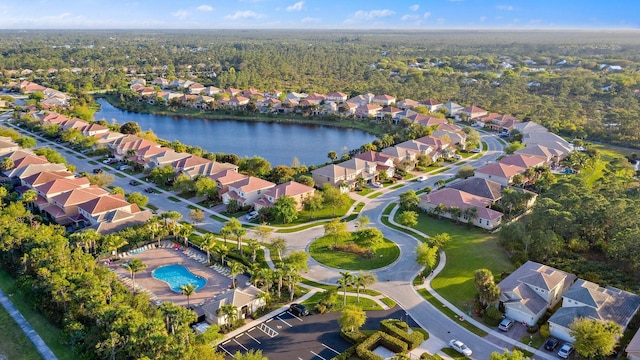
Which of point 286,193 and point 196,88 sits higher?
point 196,88

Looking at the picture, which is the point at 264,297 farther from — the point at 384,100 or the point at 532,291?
the point at 384,100

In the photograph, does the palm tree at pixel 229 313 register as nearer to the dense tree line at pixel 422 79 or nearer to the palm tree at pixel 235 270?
the palm tree at pixel 235 270

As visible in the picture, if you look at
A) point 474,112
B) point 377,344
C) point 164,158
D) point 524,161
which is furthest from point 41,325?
point 474,112

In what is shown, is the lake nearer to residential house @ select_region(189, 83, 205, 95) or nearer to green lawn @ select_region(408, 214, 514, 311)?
residential house @ select_region(189, 83, 205, 95)

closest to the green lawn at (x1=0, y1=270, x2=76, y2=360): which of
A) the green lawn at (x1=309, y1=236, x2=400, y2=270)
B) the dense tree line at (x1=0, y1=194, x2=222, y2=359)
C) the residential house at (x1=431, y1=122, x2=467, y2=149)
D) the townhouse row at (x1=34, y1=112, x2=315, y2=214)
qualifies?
the dense tree line at (x1=0, y1=194, x2=222, y2=359)

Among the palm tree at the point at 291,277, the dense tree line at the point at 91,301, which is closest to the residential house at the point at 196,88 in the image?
the dense tree line at the point at 91,301
